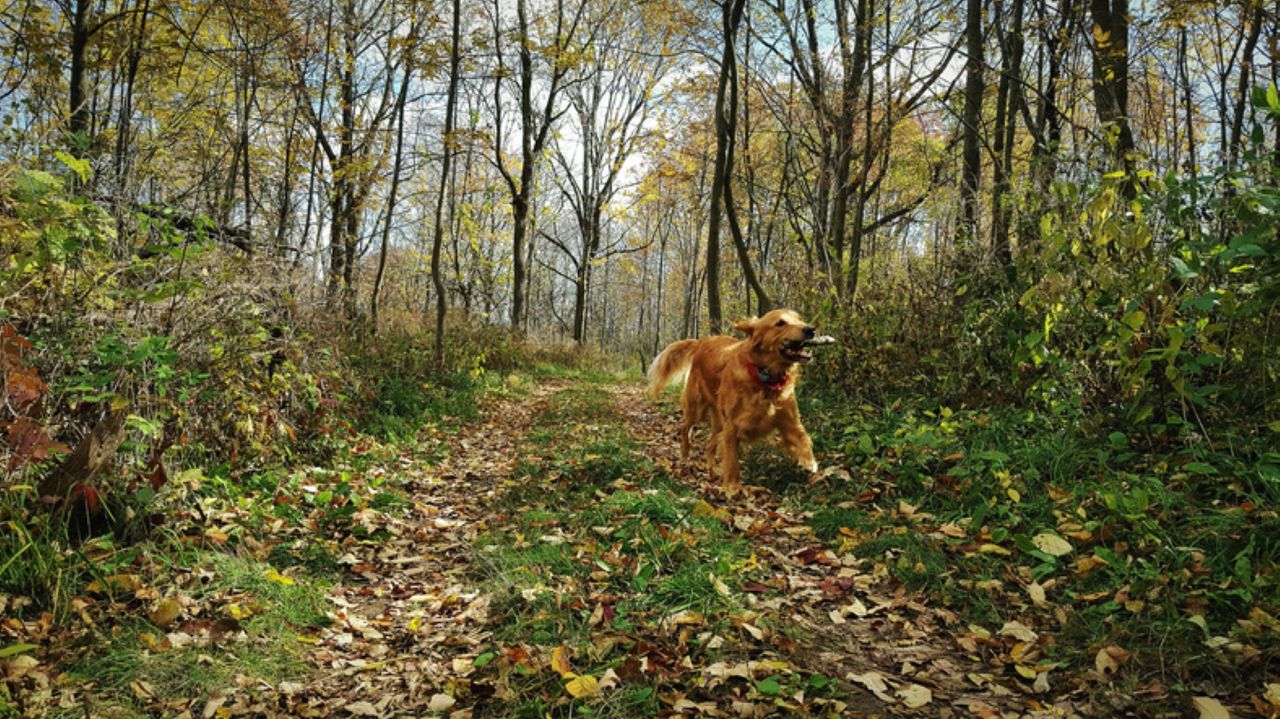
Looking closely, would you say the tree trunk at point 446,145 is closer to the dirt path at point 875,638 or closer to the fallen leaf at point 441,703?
the dirt path at point 875,638

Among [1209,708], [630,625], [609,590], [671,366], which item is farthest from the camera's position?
[671,366]

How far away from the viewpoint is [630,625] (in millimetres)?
2645

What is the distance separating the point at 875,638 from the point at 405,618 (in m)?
2.24

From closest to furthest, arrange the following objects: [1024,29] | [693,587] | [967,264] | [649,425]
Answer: [693,587], [967,264], [1024,29], [649,425]

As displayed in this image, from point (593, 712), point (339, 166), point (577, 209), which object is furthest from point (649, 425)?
point (577, 209)

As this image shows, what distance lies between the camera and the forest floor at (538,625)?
221 cm

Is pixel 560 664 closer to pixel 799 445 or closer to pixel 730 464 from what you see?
pixel 730 464

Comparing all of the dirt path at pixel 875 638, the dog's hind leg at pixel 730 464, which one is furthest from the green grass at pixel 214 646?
the dog's hind leg at pixel 730 464

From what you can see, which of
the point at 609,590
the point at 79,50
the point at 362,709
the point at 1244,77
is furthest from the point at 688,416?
the point at 1244,77

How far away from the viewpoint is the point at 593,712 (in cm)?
212

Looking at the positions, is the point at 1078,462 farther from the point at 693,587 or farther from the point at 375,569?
the point at 375,569

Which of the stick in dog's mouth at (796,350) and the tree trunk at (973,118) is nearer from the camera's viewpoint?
the stick in dog's mouth at (796,350)

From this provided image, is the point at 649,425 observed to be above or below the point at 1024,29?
below

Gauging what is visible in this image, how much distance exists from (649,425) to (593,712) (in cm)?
626
